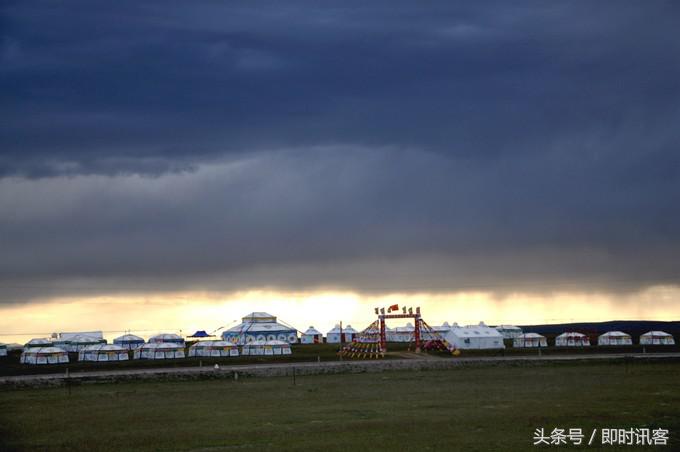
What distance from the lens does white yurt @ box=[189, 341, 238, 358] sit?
108250mm

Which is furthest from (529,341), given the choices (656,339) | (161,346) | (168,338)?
(168,338)

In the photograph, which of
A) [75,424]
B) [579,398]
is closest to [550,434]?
[579,398]

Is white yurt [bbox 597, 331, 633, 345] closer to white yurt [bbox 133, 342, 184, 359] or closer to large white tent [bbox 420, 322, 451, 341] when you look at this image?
large white tent [bbox 420, 322, 451, 341]

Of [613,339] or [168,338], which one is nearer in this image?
[613,339]

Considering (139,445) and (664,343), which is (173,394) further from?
(664,343)

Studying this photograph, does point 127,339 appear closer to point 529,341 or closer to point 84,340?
point 84,340

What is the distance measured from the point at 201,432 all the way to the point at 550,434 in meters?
16.1

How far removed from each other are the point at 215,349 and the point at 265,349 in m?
6.93

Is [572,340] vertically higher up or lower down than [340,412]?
higher up

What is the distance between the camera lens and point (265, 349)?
11075 cm

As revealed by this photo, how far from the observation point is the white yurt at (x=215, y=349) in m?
108

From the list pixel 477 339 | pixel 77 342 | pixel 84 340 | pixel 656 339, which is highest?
pixel 84 340

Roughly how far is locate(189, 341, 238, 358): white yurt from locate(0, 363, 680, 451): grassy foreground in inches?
1508

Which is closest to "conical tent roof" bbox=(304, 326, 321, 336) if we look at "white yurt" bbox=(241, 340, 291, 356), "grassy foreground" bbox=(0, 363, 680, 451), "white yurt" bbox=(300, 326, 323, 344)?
"white yurt" bbox=(300, 326, 323, 344)
